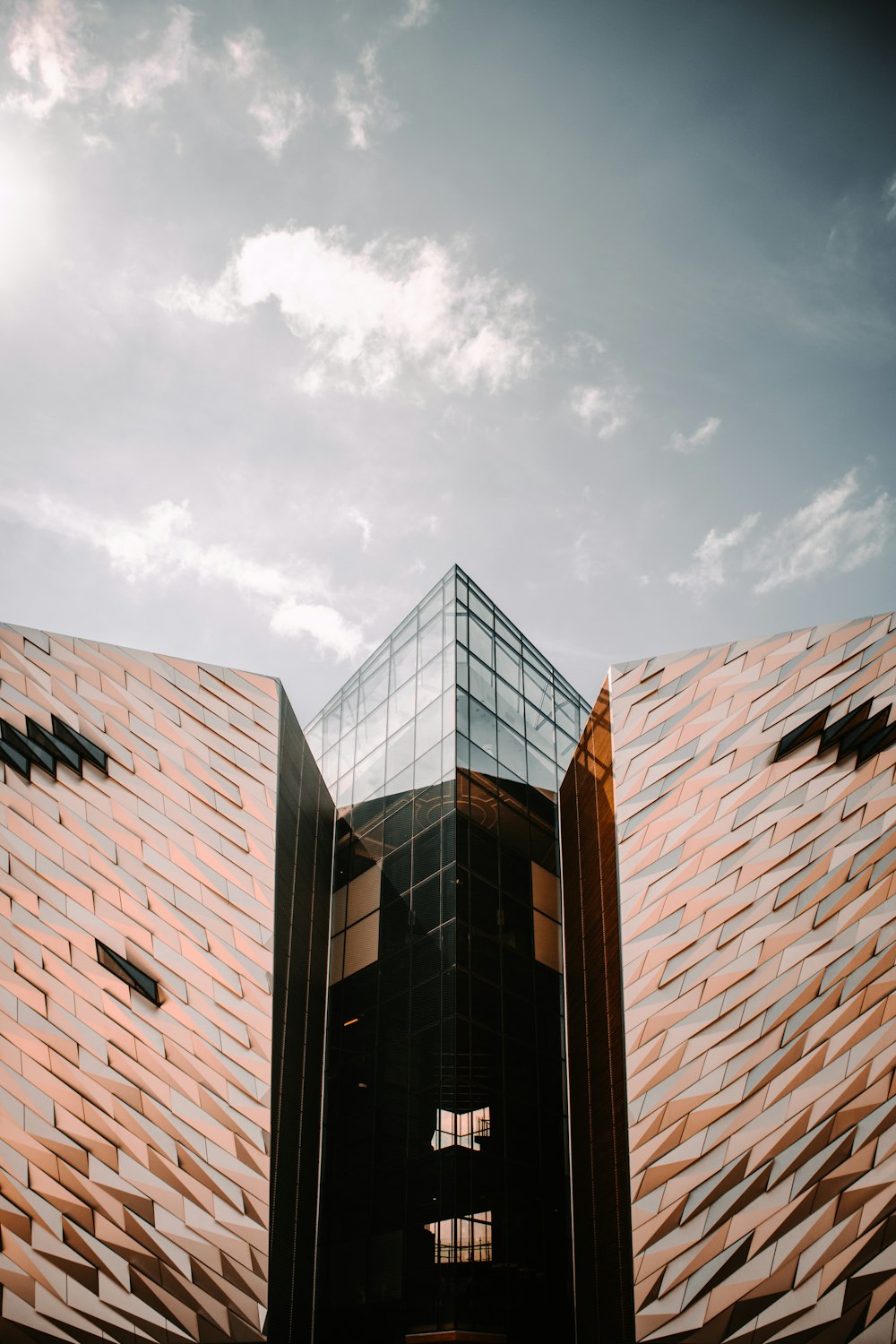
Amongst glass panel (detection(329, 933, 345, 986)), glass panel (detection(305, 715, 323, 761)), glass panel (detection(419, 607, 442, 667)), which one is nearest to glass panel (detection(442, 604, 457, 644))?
glass panel (detection(419, 607, 442, 667))

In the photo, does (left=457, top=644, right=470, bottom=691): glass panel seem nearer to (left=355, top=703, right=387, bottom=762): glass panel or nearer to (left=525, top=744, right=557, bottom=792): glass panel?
(left=525, top=744, right=557, bottom=792): glass panel

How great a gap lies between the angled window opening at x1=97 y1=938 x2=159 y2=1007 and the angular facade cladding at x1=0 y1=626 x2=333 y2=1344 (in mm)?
32

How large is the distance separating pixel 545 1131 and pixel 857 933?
826 centimetres

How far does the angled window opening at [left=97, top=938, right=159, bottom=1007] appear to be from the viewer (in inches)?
627

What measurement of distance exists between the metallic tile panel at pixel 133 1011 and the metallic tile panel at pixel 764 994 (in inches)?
287

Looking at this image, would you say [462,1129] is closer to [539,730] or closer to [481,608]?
[539,730]

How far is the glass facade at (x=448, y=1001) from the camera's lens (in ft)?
55.6

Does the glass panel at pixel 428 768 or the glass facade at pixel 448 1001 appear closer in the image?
the glass facade at pixel 448 1001

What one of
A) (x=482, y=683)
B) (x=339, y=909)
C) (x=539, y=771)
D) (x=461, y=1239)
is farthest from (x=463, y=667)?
(x=461, y=1239)

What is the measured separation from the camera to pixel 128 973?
1603cm

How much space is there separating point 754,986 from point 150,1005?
35.9ft

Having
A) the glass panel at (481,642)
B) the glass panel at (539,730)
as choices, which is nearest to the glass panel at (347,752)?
the glass panel at (481,642)

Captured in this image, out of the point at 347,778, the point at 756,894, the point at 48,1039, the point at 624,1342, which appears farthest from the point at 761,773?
the point at 48,1039

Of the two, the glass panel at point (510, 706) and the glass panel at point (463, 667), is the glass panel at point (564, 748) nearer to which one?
the glass panel at point (510, 706)
